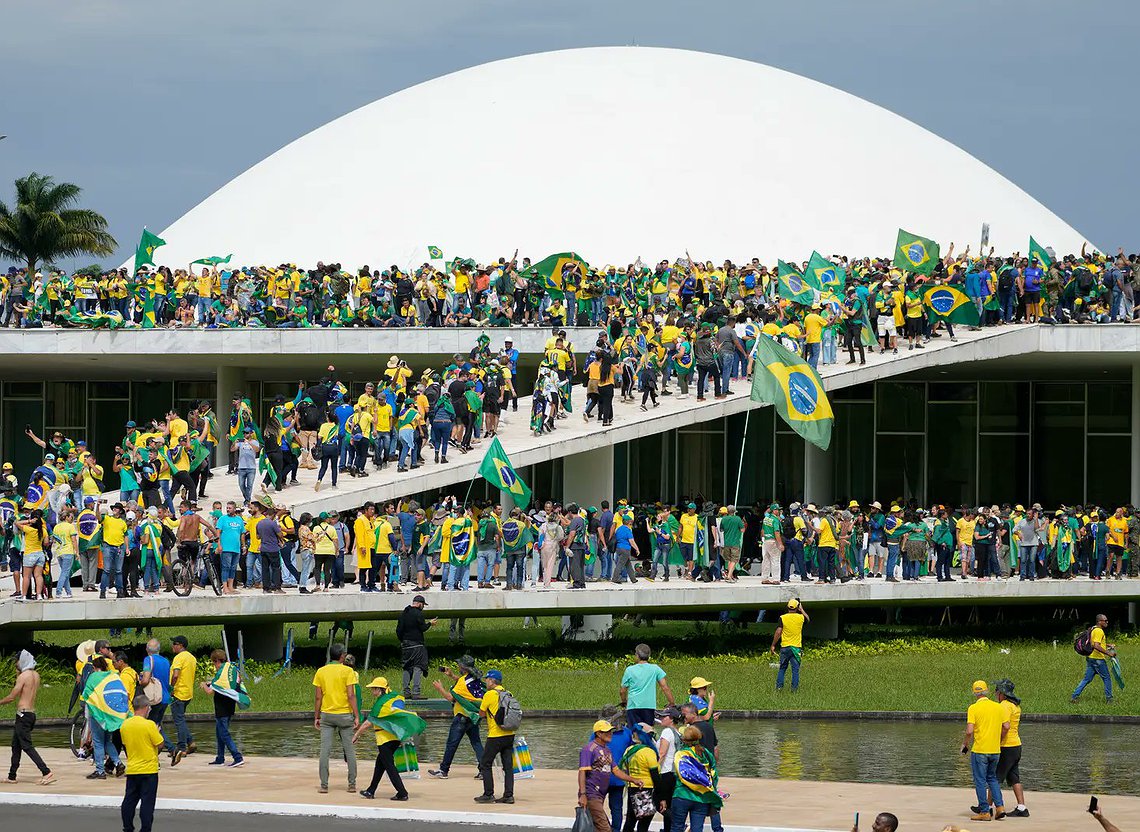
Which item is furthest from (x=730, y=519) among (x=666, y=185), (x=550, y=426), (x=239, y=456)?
(x=666, y=185)

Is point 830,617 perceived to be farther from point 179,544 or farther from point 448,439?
point 179,544

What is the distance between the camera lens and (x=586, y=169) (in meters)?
47.0

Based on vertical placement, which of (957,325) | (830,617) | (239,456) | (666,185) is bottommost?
(830,617)

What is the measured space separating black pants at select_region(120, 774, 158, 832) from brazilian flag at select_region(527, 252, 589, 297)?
2043 cm

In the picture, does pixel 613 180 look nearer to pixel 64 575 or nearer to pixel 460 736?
pixel 64 575

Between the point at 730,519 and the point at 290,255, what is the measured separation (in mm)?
21888

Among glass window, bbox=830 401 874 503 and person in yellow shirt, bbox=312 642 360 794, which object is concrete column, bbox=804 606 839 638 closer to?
glass window, bbox=830 401 874 503

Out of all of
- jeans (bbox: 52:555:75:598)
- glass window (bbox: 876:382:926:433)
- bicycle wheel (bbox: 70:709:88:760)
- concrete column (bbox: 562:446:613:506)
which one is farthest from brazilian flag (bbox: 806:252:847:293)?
bicycle wheel (bbox: 70:709:88:760)

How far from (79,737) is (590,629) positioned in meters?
11.7

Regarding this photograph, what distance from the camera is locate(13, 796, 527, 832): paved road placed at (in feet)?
44.7

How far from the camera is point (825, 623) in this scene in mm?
29141

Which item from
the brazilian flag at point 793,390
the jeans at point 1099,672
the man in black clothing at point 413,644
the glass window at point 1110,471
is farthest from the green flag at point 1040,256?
the man in black clothing at point 413,644

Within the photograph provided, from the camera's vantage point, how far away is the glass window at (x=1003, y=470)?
38.0 m

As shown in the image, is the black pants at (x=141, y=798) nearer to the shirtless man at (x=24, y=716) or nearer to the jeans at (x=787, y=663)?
the shirtless man at (x=24, y=716)
